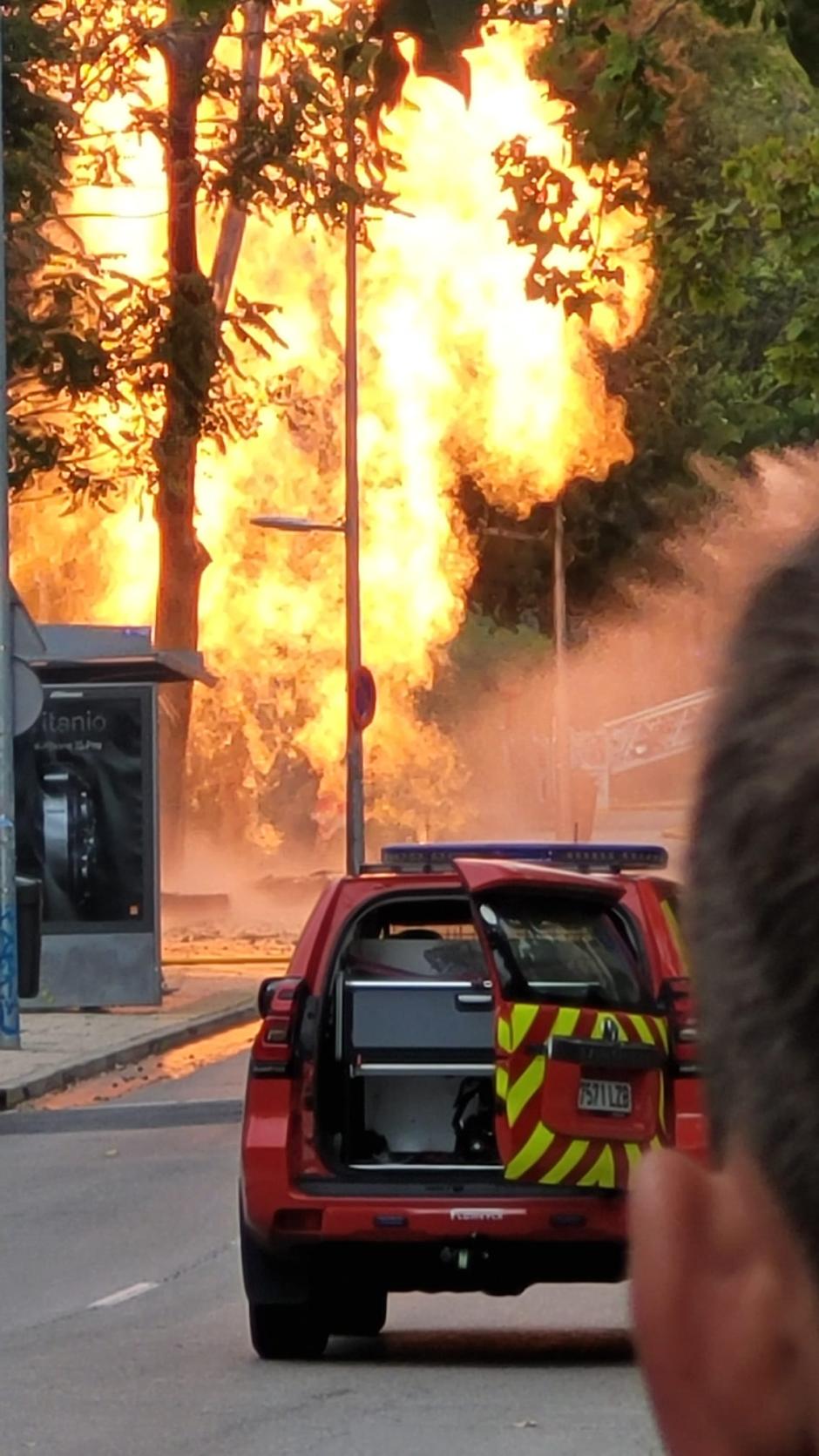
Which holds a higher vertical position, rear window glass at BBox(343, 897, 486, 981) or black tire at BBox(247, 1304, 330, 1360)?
rear window glass at BBox(343, 897, 486, 981)

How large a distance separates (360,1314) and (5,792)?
11553 millimetres

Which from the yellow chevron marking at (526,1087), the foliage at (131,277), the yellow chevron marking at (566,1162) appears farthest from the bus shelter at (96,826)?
the yellow chevron marking at (526,1087)

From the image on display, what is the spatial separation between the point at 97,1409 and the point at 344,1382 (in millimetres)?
952

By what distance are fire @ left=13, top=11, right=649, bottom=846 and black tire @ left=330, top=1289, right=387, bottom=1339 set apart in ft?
80.0

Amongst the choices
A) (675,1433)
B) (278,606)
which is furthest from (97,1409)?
(278,606)

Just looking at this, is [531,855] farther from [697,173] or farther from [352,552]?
[352,552]

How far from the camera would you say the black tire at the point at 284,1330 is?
9.08 m

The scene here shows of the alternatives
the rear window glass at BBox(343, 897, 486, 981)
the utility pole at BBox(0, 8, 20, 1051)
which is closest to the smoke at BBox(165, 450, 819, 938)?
the rear window glass at BBox(343, 897, 486, 981)

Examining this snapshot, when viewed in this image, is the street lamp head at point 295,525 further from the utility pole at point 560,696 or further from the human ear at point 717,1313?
Answer: the human ear at point 717,1313

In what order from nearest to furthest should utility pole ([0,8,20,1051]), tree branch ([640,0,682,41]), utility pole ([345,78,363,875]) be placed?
1. tree branch ([640,0,682,41])
2. utility pole ([0,8,20,1051])
3. utility pole ([345,78,363,875])

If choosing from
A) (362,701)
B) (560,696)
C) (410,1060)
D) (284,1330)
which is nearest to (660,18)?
(410,1060)

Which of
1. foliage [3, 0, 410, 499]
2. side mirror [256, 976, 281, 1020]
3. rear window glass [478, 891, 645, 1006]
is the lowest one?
side mirror [256, 976, 281, 1020]

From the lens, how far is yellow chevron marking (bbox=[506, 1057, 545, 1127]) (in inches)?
346

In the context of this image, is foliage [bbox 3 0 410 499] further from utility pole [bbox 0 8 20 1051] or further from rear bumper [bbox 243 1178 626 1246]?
rear bumper [bbox 243 1178 626 1246]
